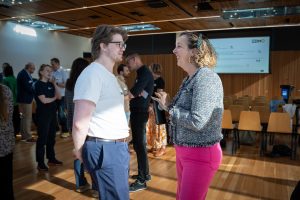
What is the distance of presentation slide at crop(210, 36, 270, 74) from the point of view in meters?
10.5

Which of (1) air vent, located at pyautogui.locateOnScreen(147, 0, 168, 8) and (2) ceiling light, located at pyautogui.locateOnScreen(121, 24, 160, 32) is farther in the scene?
(2) ceiling light, located at pyautogui.locateOnScreen(121, 24, 160, 32)

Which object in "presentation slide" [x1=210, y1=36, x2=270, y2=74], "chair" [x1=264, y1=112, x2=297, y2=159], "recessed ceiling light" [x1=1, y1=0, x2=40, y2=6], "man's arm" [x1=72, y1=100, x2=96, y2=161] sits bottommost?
"chair" [x1=264, y1=112, x2=297, y2=159]

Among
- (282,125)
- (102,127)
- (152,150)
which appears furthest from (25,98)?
(102,127)

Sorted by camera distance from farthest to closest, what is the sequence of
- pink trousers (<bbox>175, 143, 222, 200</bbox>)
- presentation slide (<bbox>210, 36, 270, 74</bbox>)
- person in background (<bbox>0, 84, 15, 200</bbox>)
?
presentation slide (<bbox>210, 36, 270, 74</bbox>) → person in background (<bbox>0, 84, 15, 200</bbox>) → pink trousers (<bbox>175, 143, 222, 200</bbox>)

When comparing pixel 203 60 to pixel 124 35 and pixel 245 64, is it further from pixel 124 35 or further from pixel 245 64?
pixel 245 64

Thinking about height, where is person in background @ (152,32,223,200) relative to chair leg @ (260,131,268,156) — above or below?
above

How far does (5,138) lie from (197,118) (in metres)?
1.74

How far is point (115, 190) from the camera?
1680 millimetres

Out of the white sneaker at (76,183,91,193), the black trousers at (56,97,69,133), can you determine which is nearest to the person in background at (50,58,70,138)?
the black trousers at (56,97,69,133)

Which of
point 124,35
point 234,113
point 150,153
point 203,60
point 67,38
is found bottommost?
point 150,153

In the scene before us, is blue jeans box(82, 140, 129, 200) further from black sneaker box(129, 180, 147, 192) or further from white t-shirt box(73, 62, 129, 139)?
black sneaker box(129, 180, 147, 192)

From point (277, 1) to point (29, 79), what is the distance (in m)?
5.96

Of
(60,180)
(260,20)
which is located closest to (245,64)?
(260,20)

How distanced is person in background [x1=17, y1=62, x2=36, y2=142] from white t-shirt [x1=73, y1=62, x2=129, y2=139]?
17.9 ft
